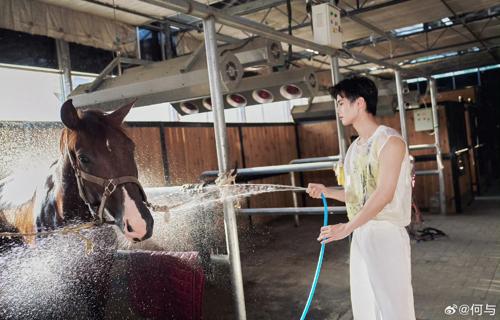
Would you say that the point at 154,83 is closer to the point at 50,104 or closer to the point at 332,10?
the point at 50,104

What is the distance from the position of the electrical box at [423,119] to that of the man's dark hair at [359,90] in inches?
216

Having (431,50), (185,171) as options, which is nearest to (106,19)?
(185,171)

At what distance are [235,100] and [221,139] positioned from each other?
96.1 inches

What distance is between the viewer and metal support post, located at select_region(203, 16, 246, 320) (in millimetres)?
1973

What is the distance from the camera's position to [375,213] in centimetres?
171

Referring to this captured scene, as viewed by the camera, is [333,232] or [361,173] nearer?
[333,232]

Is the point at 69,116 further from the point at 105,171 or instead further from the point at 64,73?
the point at 64,73

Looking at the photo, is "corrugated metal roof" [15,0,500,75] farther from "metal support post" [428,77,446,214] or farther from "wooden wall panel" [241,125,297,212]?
"wooden wall panel" [241,125,297,212]

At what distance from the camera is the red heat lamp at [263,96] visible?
411 centimetres

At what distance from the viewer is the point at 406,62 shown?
9953 millimetres

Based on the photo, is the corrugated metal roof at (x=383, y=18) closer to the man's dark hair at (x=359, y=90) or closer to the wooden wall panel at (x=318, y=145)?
the wooden wall panel at (x=318, y=145)

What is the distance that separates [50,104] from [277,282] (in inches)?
117

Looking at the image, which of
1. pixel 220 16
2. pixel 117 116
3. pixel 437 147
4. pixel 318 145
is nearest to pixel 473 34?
pixel 437 147

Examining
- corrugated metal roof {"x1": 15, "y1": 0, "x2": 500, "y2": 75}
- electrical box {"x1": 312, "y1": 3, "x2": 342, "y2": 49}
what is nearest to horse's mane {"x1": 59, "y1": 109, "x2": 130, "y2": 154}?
corrugated metal roof {"x1": 15, "y1": 0, "x2": 500, "y2": 75}
